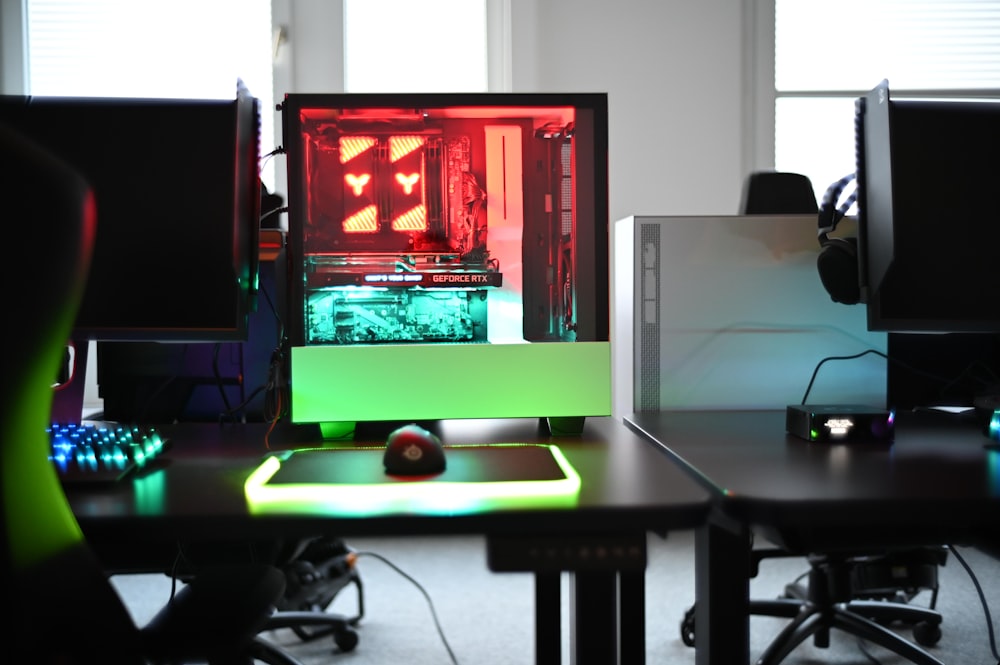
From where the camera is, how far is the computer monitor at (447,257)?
1009 millimetres

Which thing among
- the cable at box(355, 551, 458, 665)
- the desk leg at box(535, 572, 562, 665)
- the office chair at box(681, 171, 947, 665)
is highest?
the desk leg at box(535, 572, 562, 665)

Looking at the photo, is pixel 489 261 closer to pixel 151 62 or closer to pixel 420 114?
pixel 420 114

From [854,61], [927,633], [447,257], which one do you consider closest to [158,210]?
[447,257]

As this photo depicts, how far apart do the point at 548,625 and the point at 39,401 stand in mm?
925

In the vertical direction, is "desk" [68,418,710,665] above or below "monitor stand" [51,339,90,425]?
below

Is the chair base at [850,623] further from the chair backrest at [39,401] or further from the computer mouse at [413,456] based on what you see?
the chair backrest at [39,401]

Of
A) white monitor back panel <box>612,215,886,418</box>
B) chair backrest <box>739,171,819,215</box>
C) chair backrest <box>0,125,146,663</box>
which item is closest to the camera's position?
chair backrest <box>0,125,146,663</box>

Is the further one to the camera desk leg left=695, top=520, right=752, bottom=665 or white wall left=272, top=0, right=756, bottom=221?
white wall left=272, top=0, right=756, bottom=221

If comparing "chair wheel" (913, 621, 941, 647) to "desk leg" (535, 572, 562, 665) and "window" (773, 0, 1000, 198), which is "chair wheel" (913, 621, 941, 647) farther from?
"window" (773, 0, 1000, 198)

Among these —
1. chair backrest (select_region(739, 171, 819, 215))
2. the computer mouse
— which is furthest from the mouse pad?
chair backrest (select_region(739, 171, 819, 215))

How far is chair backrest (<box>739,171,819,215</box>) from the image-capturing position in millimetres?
2025

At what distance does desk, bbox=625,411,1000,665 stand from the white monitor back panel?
225 millimetres

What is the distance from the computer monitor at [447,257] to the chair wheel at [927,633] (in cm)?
140

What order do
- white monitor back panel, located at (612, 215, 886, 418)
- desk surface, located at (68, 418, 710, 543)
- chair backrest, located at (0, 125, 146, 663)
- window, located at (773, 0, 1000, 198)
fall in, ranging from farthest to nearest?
window, located at (773, 0, 1000, 198)
white monitor back panel, located at (612, 215, 886, 418)
desk surface, located at (68, 418, 710, 543)
chair backrest, located at (0, 125, 146, 663)
